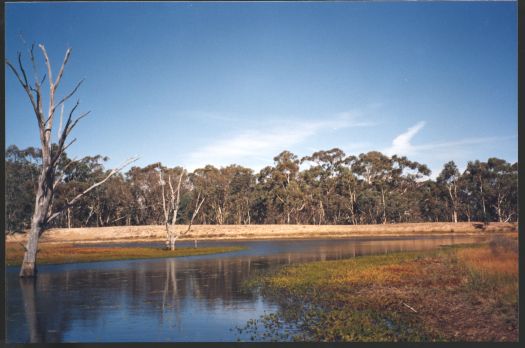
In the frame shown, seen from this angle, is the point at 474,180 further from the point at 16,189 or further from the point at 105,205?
the point at 16,189

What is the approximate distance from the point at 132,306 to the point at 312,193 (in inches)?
3635

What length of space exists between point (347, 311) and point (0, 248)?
52.6 ft

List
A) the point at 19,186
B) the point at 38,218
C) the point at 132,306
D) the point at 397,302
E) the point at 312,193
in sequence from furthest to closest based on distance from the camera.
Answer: the point at 312,193 → the point at 19,186 → the point at 38,218 → the point at 132,306 → the point at 397,302

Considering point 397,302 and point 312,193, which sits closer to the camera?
point 397,302

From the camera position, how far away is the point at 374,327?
1508 cm

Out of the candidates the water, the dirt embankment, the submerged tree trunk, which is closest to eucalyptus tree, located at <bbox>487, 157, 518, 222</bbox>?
the dirt embankment

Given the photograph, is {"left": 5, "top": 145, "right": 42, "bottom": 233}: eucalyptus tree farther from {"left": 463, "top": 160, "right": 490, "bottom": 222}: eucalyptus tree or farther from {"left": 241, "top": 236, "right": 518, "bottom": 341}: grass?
{"left": 463, "top": 160, "right": 490, "bottom": 222}: eucalyptus tree

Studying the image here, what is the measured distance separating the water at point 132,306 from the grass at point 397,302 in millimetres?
1552

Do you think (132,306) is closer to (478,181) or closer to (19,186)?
(19,186)

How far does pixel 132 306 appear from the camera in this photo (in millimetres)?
19656

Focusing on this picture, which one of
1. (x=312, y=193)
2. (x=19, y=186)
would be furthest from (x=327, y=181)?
(x=19, y=186)

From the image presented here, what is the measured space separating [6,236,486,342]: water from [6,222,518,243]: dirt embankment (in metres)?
50.6

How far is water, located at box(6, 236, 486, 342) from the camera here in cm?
1569

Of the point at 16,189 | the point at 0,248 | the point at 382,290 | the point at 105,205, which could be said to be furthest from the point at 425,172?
the point at 0,248
